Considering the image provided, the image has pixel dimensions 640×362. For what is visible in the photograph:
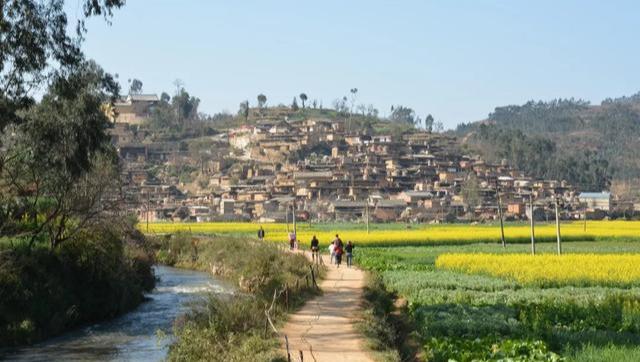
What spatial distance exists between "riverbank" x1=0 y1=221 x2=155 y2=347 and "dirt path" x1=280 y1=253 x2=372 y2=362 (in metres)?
7.74

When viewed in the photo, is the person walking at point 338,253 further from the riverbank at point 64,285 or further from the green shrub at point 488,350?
the green shrub at point 488,350

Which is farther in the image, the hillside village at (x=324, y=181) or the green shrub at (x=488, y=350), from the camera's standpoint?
the hillside village at (x=324, y=181)

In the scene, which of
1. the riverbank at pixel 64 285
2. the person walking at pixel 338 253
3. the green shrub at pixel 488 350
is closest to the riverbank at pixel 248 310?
the green shrub at pixel 488 350

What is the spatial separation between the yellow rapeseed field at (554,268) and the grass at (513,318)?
1033 millimetres

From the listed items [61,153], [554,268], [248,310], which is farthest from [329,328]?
[554,268]

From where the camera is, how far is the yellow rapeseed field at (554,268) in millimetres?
31516

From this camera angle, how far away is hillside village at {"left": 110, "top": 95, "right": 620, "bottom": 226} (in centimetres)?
12725

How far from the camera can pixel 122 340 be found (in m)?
24.7

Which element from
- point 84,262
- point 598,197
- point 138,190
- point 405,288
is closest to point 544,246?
point 405,288

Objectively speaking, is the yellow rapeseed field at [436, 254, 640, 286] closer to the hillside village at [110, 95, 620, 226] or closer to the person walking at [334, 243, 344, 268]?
the person walking at [334, 243, 344, 268]

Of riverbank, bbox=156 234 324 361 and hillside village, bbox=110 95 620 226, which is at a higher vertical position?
hillside village, bbox=110 95 620 226

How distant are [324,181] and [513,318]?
420 ft

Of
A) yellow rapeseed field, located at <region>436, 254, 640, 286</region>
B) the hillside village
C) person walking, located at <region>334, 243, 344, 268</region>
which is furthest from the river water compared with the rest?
the hillside village

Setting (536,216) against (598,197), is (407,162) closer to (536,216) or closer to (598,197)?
(598,197)
